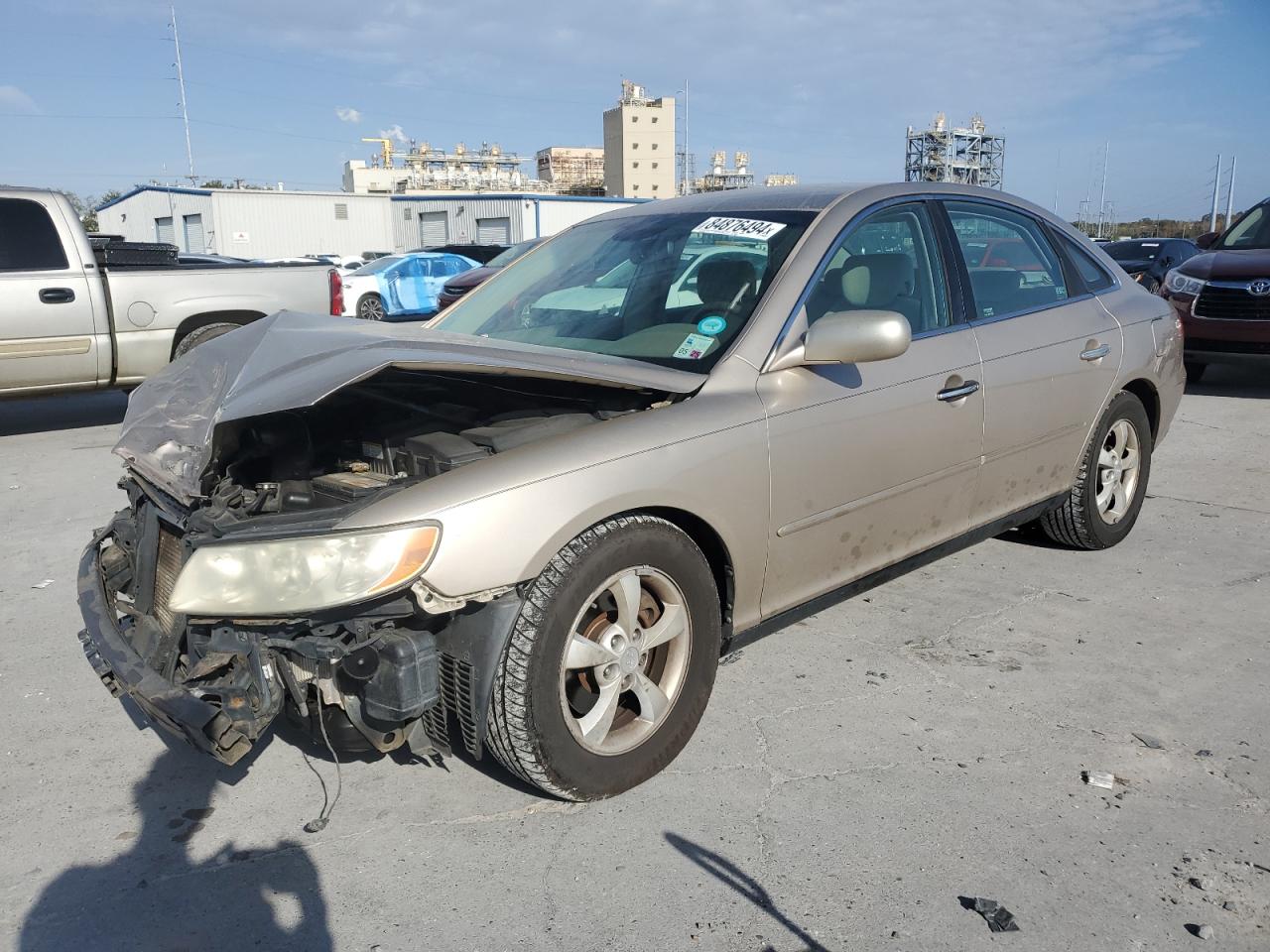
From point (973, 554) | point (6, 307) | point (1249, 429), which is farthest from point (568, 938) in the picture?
point (1249, 429)

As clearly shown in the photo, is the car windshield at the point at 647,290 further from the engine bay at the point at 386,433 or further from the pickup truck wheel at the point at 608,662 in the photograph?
the pickup truck wheel at the point at 608,662

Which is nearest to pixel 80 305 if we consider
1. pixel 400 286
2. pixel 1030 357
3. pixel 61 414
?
pixel 61 414

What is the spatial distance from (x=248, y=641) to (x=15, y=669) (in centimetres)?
190

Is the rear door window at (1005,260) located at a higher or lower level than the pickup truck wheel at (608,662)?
higher

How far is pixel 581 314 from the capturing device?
3.51m

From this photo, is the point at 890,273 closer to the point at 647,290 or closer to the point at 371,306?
the point at 647,290

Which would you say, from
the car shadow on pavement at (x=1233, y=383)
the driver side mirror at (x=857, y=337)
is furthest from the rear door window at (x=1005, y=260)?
the car shadow on pavement at (x=1233, y=383)

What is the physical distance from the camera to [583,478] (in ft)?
8.10

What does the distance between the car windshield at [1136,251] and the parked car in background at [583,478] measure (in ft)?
48.9

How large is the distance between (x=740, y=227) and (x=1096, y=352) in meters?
1.85

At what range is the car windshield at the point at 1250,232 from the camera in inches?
384

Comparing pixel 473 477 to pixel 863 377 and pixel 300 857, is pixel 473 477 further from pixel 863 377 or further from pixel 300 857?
pixel 863 377

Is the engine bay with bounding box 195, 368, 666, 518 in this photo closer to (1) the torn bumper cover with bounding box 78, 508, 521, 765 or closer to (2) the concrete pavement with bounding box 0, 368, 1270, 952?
(1) the torn bumper cover with bounding box 78, 508, 521, 765

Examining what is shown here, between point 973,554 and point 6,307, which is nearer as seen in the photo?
point 973,554
